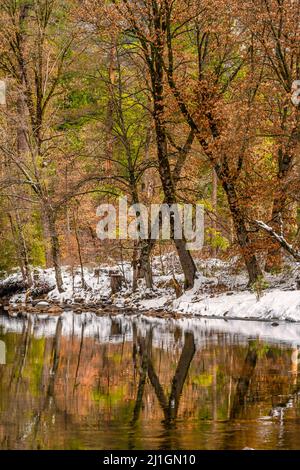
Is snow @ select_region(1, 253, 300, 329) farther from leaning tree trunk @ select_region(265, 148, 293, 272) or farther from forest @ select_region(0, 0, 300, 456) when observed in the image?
leaning tree trunk @ select_region(265, 148, 293, 272)

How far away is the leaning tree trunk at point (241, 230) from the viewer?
26219 mm

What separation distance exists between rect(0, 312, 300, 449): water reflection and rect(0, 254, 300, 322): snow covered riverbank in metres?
3.07

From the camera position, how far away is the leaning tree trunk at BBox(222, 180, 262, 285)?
26219mm

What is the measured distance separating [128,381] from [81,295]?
20932 mm

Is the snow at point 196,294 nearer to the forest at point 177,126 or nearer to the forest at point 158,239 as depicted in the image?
the forest at point 158,239

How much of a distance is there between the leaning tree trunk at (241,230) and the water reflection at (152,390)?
614 cm

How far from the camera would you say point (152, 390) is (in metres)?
11.6

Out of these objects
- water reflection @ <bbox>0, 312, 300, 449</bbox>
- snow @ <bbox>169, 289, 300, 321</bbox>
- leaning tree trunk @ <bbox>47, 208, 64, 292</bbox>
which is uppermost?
leaning tree trunk @ <bbox>47, 208, 64, 292</bbox>

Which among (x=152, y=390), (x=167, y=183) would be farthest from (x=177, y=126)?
(x=152, y=390)

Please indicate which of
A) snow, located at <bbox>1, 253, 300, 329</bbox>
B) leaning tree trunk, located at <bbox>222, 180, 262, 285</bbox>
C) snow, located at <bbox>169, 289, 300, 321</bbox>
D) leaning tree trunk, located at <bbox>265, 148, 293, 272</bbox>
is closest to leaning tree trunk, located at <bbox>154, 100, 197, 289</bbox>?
snow, located at <bbox>1, 253, 300, 329</bbox>

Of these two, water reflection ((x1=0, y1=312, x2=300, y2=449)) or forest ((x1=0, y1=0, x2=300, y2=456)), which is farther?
forest ((x1=0, y1=0, x2=300, y2=456))

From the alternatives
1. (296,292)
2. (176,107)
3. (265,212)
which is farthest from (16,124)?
(296,292)

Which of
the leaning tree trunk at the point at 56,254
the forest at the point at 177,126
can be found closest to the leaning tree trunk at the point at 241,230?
the forest at the point at 177,126
